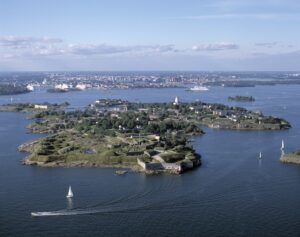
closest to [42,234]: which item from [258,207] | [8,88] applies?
[258,207]

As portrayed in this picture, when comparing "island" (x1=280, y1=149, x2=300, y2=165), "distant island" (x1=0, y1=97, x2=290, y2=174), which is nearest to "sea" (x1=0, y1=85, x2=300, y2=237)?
"island" (x1=280, y1=149, x2=300, y2=165)

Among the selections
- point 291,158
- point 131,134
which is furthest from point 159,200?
point 131,134

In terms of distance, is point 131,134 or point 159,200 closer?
point 159,200

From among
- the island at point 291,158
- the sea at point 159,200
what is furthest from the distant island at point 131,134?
the island at point 291,158

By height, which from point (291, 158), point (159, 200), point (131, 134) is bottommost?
point (159, 200)

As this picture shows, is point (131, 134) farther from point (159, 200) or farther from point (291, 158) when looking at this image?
point (159, 200)

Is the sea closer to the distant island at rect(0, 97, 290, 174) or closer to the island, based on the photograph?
the island

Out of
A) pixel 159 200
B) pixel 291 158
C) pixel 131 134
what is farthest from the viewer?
pixel 131 134
